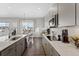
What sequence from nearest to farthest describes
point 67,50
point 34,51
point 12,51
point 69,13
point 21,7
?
point 67,50
point 69,13
point 12,51
point 34,51
point 21,7

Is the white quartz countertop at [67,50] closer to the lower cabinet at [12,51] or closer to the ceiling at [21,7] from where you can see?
the lower cabinet at [12,51]

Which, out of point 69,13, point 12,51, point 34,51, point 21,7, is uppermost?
point 21,7

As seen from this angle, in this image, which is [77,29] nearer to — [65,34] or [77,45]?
[65,34]

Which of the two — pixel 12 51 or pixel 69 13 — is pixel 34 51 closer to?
pixel 12 51

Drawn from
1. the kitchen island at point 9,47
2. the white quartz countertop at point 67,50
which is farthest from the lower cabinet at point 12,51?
the white quartz countertop at point 67,50

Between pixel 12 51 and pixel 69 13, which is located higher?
pixel 69 13

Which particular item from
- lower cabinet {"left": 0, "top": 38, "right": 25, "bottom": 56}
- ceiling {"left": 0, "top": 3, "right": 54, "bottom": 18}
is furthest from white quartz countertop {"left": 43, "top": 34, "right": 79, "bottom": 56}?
ceiling {"left": 0, "top": 3, "right": 54, "bottom": 18}

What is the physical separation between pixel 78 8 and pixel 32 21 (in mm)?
9300

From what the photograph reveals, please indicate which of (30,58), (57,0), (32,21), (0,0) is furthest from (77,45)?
(32,21)

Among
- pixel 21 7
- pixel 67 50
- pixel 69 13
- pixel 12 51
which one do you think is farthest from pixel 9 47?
pixel 21 7

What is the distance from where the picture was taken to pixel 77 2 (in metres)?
1.65

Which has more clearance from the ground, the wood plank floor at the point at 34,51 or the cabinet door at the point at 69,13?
the cabinet door at the point at 69,13

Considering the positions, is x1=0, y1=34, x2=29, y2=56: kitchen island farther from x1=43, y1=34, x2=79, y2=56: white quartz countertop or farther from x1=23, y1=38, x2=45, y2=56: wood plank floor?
x1=23, y1=38, x2=45, y2=56: wood plank floor

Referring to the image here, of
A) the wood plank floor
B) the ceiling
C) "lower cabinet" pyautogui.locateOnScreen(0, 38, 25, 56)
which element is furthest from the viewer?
the ceiling
